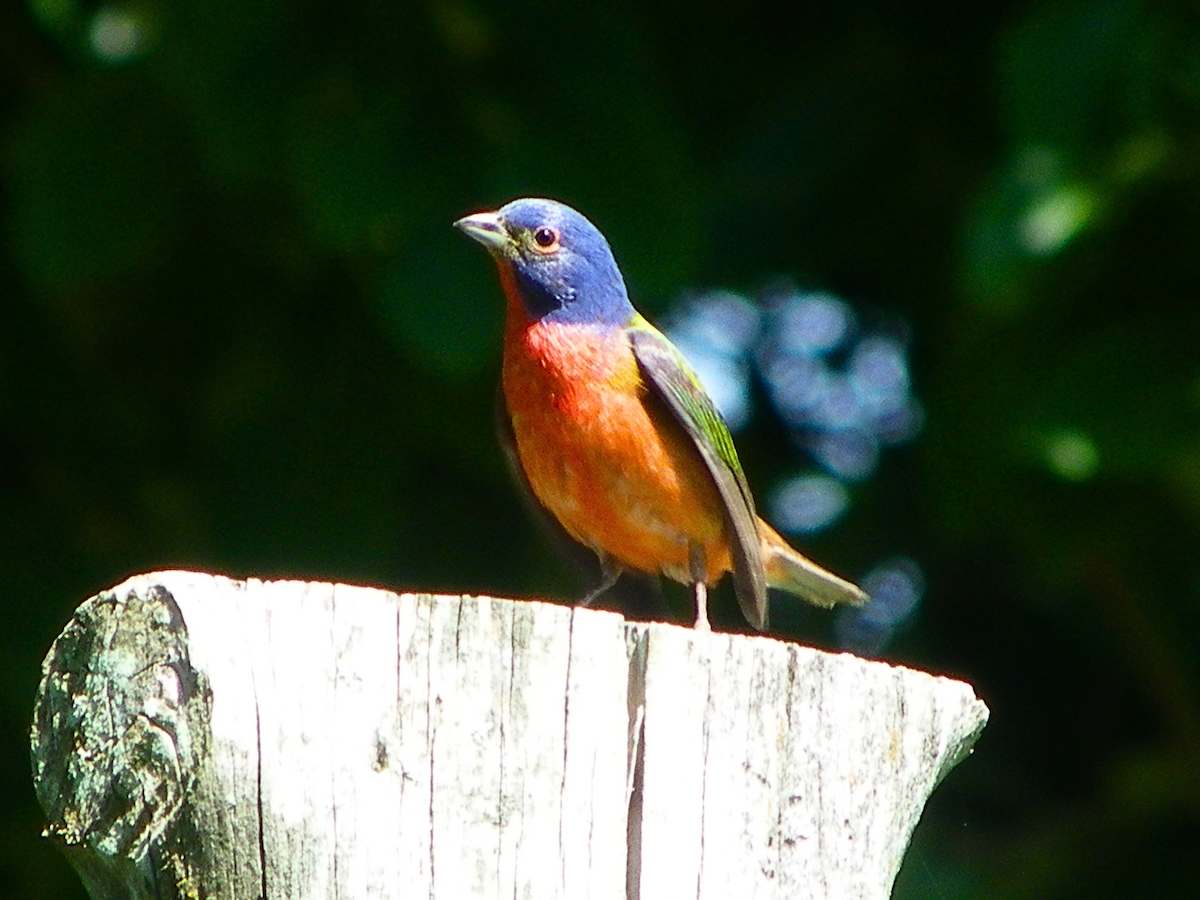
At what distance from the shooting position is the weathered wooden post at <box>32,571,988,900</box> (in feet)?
10.0

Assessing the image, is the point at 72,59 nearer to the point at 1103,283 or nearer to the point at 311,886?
the point at 1103,283

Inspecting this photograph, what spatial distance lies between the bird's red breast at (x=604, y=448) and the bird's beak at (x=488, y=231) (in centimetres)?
17

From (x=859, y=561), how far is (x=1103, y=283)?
223 cm

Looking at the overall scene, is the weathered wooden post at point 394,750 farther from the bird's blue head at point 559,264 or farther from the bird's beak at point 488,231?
the bird's blue head at point 559,264

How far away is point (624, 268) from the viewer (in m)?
6.07

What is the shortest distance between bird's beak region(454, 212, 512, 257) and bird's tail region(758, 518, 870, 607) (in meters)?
1.37

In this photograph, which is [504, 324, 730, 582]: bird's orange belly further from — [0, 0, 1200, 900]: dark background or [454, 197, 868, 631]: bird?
[0, 0, 1200, 900]: dark background

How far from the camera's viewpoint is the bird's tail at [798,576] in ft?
21.9

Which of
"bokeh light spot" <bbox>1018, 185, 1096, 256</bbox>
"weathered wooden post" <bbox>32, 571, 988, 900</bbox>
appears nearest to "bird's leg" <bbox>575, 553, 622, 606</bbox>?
"bokeh light spot" <bbox>1018, 185, 1096, 256</bbox>

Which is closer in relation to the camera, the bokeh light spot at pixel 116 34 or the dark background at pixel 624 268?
the dark background at pixel 624 268

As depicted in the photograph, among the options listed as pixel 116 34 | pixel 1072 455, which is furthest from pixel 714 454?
pixel 116 34

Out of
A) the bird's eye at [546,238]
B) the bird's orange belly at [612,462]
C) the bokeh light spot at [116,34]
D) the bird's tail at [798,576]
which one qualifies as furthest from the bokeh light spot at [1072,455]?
the bokeh light spot at [116,34]

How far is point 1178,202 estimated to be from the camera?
639 cm

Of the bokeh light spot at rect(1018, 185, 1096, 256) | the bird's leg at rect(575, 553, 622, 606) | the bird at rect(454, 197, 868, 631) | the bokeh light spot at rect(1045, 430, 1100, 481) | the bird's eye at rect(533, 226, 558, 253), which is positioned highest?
the bokeh light spot at rect(1018, 185, 1096, 256)
